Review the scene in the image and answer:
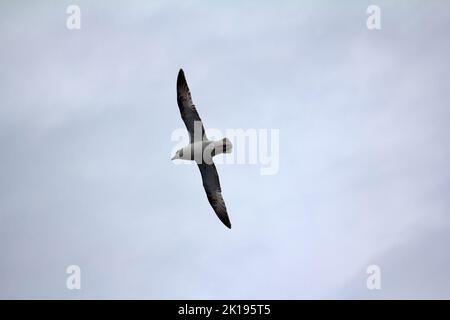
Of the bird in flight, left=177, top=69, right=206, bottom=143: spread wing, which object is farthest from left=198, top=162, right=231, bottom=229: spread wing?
left=177, top=69, right=206, bottom=143: spread wing

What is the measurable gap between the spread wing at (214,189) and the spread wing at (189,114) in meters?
1.81

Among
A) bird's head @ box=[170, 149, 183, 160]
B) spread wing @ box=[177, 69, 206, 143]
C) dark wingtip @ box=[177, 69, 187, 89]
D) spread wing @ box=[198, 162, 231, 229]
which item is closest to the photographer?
spread wing @ box=[177, 69, 206, 143]

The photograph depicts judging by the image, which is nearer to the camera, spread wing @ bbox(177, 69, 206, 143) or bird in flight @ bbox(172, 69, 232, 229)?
bird in flight @ bbox(172, 69, 232, 229)

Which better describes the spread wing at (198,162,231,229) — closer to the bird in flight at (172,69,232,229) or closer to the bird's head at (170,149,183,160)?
the bird in flight at (172,69,232,229)

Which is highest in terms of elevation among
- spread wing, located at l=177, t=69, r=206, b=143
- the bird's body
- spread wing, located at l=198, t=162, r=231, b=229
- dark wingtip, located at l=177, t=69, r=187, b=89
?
dark wingtip, located at l=177, t=69, r=187, b=89

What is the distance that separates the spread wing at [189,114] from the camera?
31656 millimetres

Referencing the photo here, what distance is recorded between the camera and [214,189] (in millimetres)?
33844

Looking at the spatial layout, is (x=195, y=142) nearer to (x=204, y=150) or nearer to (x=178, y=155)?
(x=204, y=150)

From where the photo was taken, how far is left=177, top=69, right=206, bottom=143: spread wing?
31.7 m

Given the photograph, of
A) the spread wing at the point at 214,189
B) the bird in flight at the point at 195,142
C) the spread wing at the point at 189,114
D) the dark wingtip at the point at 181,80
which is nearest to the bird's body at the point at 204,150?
the bird in flight at the point at 195,142

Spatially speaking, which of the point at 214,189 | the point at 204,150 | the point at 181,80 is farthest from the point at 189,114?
the point at 214,189

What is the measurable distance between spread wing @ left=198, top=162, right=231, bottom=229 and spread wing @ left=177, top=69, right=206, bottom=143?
5.93ft

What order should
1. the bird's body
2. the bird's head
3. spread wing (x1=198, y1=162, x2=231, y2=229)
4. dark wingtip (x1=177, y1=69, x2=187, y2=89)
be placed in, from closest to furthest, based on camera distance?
the bird's body
dark wingtip (x1=177, y1=69, x2=187, y2=89)
the bird's head
spread wing (x1=198, y1=162, x2=231, y2=229)
